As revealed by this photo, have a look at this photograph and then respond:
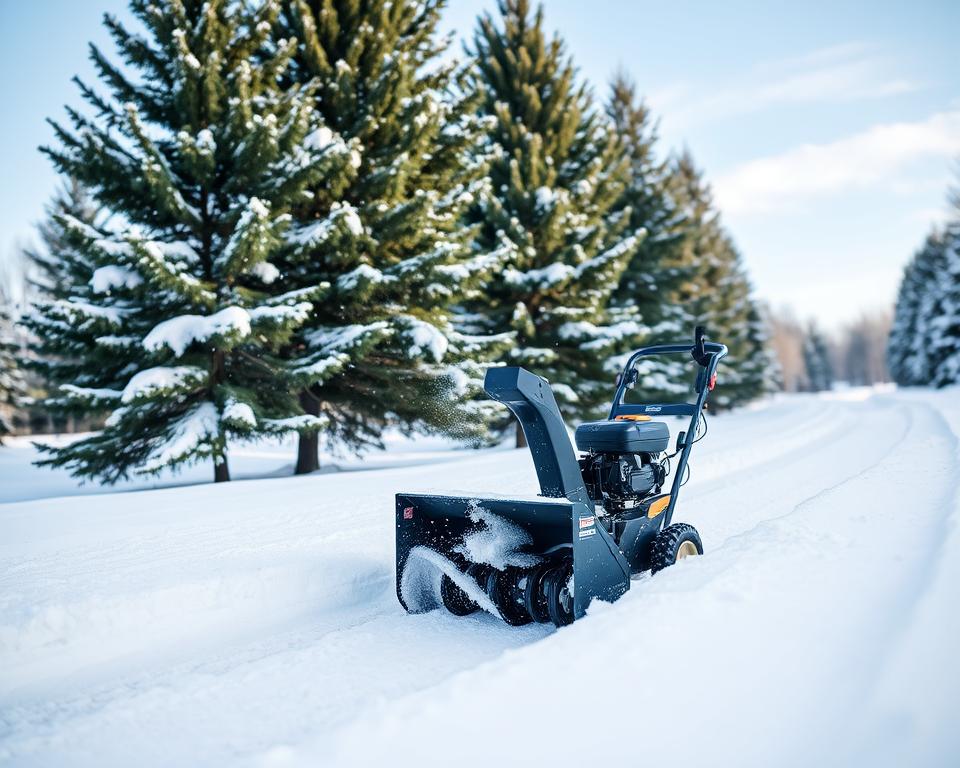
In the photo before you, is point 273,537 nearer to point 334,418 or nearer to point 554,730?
point 554,730

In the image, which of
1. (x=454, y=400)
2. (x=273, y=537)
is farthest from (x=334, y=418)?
(x=273, y=537)

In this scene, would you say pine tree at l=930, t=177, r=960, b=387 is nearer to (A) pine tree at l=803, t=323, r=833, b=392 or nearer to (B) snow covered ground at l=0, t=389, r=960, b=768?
(B) snow covered ground at l=0, t=389, r=960, b=768

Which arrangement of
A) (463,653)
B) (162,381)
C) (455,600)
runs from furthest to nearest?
(162,381)
(455,600)
(463,653)

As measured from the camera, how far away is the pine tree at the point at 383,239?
365 inches

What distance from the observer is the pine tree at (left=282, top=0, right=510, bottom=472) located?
30.4ft

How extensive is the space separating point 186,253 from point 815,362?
81.9 m

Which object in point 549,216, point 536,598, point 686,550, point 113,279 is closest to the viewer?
point 536,598

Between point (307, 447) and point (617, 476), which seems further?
point (307, 447)

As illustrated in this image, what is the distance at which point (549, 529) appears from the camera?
357cm

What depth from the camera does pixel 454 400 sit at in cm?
989

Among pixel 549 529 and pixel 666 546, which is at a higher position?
pixel 549 529

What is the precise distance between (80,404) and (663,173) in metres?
17.4

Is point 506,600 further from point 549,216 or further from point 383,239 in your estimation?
point 549,216

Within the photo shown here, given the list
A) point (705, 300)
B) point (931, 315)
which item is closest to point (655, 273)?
point (705, 300)
